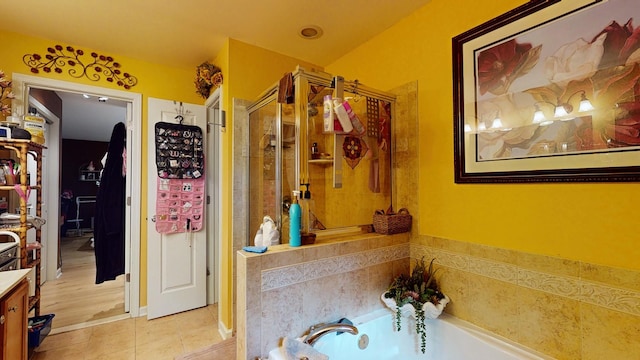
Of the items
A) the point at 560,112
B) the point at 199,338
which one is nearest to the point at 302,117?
the point at 560,112

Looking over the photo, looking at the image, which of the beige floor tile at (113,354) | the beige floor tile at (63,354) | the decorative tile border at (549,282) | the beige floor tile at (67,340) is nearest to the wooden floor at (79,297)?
the beige floor tile at (67,340)

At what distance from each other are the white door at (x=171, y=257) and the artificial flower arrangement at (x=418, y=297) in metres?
2.05

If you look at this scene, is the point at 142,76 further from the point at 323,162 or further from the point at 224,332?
the point at 224,332

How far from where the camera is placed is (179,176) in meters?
2.68

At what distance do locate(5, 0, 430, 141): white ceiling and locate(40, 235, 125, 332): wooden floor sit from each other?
8.45 ft

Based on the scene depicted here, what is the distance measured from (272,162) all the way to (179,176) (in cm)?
120

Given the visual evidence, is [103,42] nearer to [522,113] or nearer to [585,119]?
[522,113]

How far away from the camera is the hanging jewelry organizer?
2.64m

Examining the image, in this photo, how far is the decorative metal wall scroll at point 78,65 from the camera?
7.66ft

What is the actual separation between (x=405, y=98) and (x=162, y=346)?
2786 millimetres

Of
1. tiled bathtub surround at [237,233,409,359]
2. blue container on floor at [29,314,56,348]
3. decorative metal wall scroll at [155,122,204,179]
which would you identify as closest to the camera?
tiled bathtub surround at [237,233,409,359]

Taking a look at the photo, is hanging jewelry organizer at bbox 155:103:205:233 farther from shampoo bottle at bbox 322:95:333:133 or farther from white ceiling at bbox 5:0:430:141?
shampoo bottle at bbox 322:95:333:133

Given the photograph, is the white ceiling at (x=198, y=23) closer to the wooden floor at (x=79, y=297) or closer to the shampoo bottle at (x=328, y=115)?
the shampoo bottle at (x=328, y=115)

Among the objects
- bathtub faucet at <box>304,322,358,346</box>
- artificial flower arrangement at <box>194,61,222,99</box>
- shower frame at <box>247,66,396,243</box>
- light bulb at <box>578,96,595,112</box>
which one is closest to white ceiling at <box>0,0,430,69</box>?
artificial flower arrangement at <box>194,61,222,99</box>
